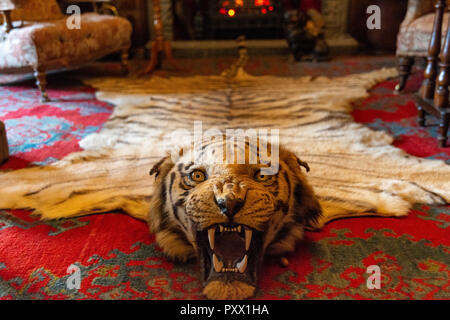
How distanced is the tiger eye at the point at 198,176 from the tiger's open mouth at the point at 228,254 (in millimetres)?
139

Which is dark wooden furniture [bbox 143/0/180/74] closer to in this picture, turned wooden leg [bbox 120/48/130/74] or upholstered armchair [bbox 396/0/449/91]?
turned wooden leg [bbox 120/48/130/74]

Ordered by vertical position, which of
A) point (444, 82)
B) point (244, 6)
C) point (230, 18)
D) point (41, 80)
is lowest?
point (41, 80)

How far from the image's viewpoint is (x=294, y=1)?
501cm

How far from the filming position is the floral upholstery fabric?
2699 millimetres

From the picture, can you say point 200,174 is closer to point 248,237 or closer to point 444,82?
point 248,237

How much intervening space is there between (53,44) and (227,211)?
7.84 feet

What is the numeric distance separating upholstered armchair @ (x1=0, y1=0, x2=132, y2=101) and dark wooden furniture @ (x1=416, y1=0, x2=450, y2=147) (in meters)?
2.22

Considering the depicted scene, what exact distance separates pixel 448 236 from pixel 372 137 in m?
0.85

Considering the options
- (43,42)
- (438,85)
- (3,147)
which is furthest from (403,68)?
(3,147)

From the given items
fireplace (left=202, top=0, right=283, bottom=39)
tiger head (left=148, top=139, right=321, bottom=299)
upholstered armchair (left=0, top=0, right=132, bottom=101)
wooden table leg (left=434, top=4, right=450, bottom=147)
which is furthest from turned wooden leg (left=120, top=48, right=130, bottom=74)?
tiger head (left=148, top=139, right=321, bottom=299)

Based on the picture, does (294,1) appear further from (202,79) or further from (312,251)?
(312,251)

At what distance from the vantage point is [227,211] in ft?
2.77

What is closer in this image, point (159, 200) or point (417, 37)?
point (159, 200)
